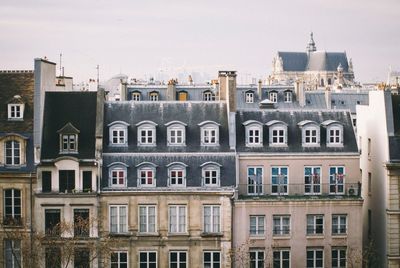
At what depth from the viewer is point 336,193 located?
218 feet

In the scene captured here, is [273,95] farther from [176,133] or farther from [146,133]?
[146,133]

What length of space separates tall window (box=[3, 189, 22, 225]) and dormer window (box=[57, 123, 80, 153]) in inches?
194

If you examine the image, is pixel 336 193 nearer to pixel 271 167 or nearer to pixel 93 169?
pixel 271 167

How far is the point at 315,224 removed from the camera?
65625 millimetres

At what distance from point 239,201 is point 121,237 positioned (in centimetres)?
942

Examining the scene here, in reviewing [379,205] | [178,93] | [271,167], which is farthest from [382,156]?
[178,93]

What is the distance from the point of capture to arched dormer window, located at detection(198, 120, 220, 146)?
66.6 metres

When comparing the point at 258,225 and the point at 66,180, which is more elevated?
the point at 66,180

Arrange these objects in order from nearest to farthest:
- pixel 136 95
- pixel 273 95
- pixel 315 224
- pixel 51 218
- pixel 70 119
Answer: pixel 51 218, pixel 315 224, pixel 70 119, pixel 136 95, pixel 273 95

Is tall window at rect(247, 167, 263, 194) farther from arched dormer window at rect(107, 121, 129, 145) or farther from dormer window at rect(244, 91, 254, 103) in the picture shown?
dormer window at rect(244, 91, 254, 103)

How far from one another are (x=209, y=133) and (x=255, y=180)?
517cm

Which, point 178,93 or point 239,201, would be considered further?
point 178,93

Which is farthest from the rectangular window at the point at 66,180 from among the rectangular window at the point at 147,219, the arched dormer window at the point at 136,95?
the arched dormer window at the point at 136,95

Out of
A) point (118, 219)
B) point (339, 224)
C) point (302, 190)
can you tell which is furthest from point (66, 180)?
point (339, 224)
